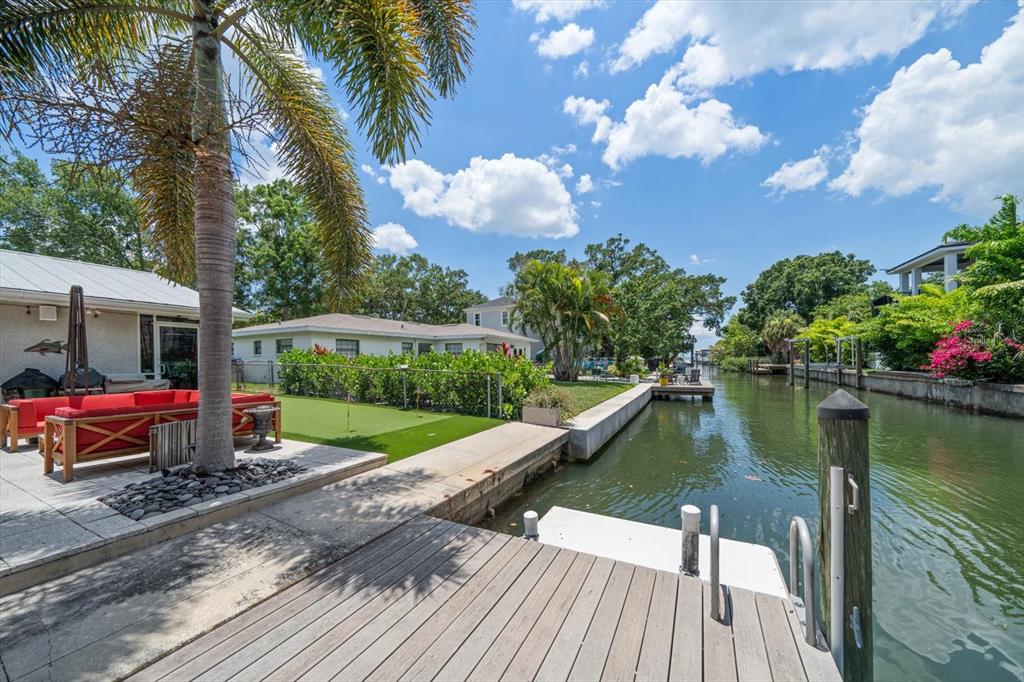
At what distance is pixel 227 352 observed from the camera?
473 cm

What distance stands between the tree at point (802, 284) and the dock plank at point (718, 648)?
166 ft

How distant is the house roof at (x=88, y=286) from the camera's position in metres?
8.61

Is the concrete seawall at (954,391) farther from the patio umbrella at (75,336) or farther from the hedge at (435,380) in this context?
the patio umbrella at (75,336)

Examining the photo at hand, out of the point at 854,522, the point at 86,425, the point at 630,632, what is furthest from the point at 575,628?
the point at 86,425

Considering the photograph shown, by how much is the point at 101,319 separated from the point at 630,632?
14.2 m

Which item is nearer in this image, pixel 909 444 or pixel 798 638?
pixel 798 638

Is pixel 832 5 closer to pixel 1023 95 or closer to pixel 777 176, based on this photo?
pixel 1023 95

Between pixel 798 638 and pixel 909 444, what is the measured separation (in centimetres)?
1171

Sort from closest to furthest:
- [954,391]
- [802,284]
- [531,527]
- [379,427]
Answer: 1. [531,527]
2. [379,427]
3. [954,391]
4. [802,284]

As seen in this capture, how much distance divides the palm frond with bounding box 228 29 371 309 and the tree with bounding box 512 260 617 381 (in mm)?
12782

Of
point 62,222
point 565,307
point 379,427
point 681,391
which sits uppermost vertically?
point 62,222

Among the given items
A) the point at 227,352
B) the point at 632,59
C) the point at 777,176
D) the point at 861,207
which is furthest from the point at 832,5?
the point at 861,207

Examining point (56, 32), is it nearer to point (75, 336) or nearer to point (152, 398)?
point (75, 336)

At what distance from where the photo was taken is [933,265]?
32.5 m
